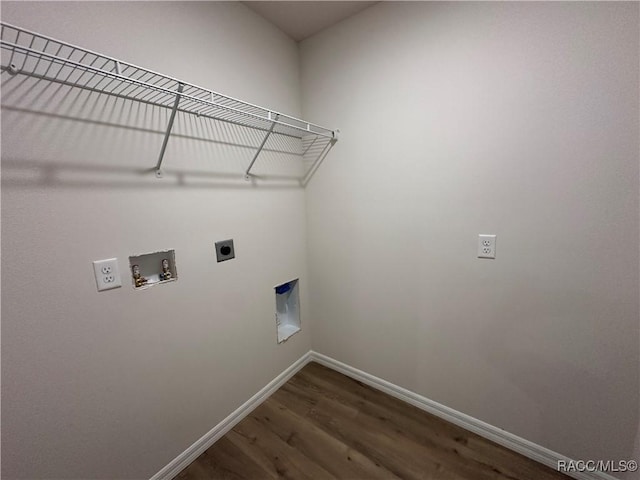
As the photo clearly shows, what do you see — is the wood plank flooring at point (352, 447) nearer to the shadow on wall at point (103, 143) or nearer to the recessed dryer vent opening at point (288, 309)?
the recessed dryer vent opening at point (288, 309)

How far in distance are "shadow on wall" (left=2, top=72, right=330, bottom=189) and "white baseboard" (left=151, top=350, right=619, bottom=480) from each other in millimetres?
1383

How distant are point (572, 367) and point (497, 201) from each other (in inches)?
33.1

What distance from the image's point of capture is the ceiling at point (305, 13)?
1.53 metres

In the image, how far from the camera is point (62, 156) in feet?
3.12

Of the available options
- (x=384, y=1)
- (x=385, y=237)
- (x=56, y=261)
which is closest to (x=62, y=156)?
(x=56, y=261)

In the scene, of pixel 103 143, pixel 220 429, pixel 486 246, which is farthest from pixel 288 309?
pixel 103 143

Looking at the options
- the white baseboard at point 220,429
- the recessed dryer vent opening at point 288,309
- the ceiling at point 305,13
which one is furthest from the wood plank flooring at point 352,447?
the ceiling at point 305,13

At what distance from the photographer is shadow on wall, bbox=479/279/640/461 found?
→ 1.15m

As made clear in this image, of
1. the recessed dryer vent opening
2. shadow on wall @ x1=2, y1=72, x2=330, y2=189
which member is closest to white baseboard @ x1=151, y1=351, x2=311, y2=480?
the recessed dryer vent opening

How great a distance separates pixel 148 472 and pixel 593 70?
262cm

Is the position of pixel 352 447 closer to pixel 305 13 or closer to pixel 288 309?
pixel 288 309

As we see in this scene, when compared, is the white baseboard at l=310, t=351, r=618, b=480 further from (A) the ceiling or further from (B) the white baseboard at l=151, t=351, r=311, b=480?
(A) the ceiling

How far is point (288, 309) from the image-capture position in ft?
7.16

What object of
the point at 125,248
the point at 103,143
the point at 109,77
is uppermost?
the point at 109,77
